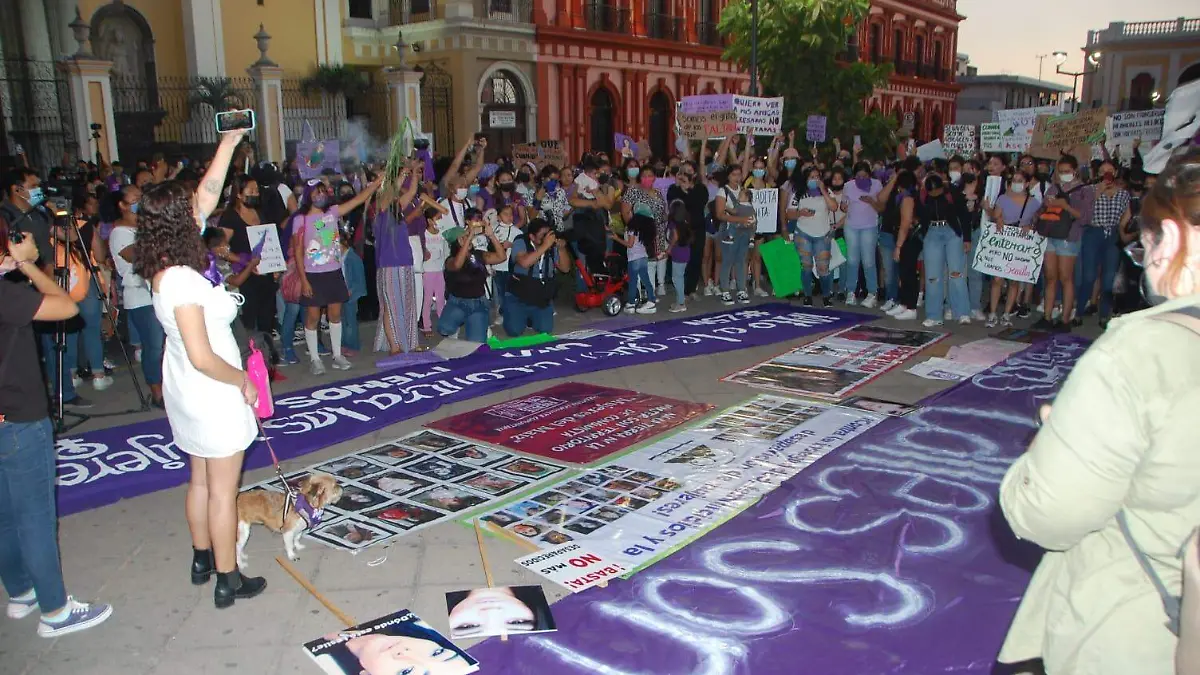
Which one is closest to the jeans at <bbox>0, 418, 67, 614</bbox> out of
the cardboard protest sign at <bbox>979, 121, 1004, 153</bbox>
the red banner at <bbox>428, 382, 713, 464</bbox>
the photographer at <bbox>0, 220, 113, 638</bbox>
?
the photographer at <bbox>0, 220, 113, 638</bbox>

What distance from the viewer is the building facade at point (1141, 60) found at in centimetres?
4178

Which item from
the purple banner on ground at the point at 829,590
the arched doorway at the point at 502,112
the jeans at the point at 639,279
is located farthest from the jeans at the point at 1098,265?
the arched doorway at the point at 502,112

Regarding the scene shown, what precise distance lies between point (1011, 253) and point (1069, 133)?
2.94 metres

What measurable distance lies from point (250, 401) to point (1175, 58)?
50.0 metres

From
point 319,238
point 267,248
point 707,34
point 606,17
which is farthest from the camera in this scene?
point 707,34

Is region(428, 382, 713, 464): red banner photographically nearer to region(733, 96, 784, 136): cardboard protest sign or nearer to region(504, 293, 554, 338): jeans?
region(504, 293, 554, 338): jeans

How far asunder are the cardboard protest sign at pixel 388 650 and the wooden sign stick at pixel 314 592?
0.36 ft

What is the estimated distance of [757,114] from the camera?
42.9 ft

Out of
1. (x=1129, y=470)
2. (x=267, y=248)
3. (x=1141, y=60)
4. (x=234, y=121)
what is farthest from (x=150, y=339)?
(x=1141, y=60)

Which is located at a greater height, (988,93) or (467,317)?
(988,93)

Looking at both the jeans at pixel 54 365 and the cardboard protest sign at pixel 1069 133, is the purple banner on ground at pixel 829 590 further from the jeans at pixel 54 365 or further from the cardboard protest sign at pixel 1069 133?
the cardboard protest sign at pixel 1069 133

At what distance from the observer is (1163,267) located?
68.9 inches

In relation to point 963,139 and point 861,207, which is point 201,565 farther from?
point 963,139

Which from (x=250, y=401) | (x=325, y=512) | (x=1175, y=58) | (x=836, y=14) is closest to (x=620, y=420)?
(x=325, y=512)
